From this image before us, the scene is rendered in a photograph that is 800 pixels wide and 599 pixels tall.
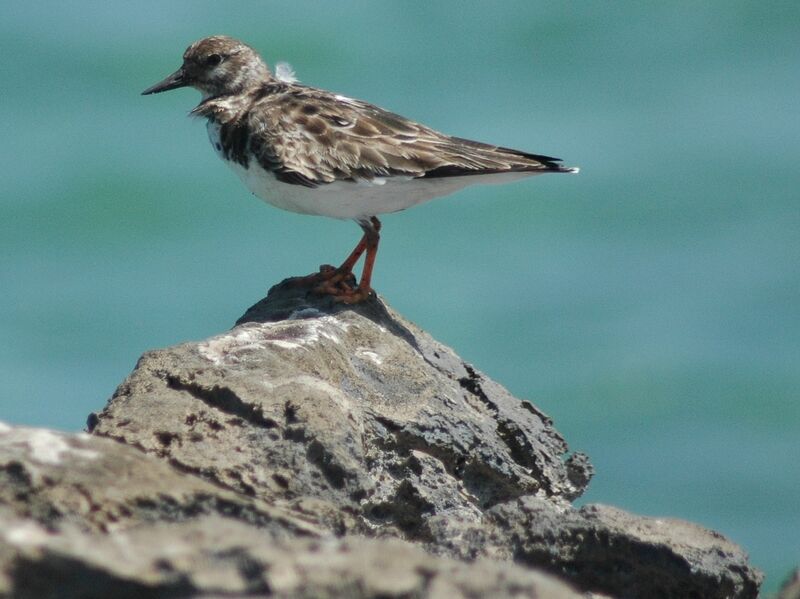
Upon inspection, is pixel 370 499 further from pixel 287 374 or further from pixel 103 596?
pixel 103 596

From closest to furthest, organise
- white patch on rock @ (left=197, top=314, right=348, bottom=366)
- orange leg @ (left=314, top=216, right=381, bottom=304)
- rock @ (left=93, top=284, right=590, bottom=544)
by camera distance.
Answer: rock @ (left=93, top=284, right=590, bottom=544)
white patch on rock @ (left=197, top=314, right=348, bottom=366)
orange leg @ (left=314, top=216, right=381, bottom=304)

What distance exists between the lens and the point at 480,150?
8.56 meters

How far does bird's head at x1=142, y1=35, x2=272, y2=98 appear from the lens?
9750 mm

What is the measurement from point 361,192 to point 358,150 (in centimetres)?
29

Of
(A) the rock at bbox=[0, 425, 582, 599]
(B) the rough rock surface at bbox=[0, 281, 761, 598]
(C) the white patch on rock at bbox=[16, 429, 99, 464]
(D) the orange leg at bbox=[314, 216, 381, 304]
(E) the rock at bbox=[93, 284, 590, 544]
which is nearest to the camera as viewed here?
(A) the rock at bbox=[0, 425, 582, 599]

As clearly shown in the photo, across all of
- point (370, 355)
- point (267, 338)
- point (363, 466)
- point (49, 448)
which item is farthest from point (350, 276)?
point (49, 448)

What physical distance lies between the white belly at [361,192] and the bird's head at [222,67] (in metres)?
1.34

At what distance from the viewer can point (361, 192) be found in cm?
841

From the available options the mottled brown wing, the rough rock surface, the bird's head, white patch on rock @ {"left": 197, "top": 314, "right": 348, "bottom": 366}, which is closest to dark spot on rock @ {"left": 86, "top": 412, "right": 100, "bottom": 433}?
the rough rock surface

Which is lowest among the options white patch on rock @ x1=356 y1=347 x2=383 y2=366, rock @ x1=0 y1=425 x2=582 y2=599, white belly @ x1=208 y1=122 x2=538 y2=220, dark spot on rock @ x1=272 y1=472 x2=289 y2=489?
rock @ x1=0 y1=425 x2=582 y2=599

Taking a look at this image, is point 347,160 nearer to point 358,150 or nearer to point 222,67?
point 358,150

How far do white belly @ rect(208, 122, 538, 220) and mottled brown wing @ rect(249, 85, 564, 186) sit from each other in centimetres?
6

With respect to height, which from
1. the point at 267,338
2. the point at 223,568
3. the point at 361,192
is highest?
the point at 361,192

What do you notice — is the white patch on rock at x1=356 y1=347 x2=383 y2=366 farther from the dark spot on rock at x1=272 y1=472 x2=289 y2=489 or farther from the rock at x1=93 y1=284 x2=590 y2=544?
the dark spot on rock at x1=272 y1=472 x2=289 y2=489
